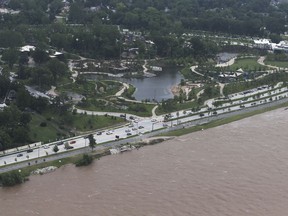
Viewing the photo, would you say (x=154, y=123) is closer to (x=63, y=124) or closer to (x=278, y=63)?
(x=63, y=124)

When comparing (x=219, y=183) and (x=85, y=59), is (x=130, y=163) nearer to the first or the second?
(x=219, y=183)

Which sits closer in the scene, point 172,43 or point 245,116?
point 245,116

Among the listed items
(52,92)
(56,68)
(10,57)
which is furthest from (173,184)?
(10,57)

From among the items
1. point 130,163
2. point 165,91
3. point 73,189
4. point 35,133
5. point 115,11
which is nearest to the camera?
point 73,189

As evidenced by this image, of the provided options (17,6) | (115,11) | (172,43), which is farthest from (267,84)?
(17,6)

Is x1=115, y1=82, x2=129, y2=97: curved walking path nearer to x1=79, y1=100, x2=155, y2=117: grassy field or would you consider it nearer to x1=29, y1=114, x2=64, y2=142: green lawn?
x1=79, y1=100, x2=155, y2=117: grassy field

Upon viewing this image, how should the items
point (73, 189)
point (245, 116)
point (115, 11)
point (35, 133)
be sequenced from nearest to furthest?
point (73, 189)
point (35, 133)
point (245, 116)
point (115, 11)

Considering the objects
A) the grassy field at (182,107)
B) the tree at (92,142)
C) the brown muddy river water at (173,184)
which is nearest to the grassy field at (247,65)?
the grassy field at (182,107)
